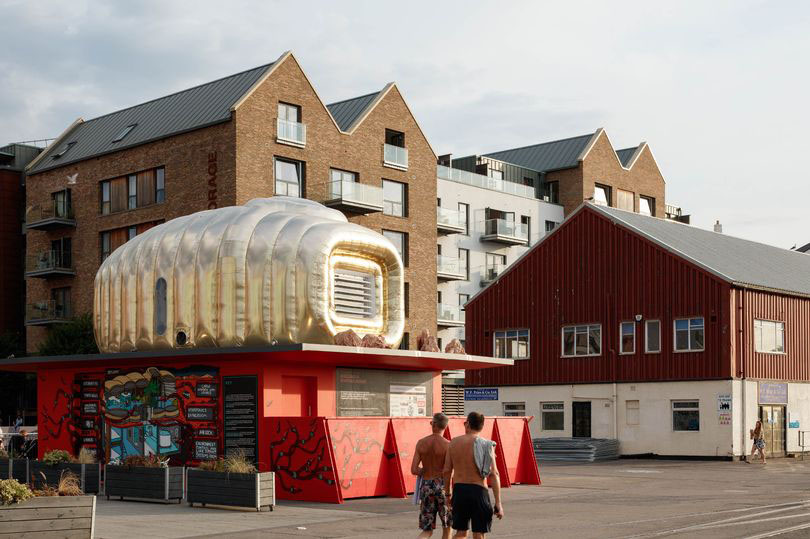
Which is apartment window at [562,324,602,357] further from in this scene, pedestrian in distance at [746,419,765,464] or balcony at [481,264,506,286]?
balcony at [481,264,506,286]

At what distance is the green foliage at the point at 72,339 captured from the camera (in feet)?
184

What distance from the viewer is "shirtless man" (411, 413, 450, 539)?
14812 millimetres

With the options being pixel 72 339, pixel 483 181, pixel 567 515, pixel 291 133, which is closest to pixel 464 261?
pixel 483 181

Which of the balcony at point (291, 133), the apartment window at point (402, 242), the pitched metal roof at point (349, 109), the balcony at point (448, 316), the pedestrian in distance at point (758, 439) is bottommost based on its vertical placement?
the pedestrian in distance at point (758, 439)

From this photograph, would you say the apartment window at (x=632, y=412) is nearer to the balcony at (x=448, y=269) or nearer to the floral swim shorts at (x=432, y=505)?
the balcony at (x=448, y=269)

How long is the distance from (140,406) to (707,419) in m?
24.0

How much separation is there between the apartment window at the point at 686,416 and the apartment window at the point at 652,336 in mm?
2353

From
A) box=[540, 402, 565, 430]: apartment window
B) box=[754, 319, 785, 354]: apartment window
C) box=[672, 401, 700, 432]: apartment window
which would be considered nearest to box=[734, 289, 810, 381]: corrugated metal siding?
box=[754, 319, 785, 354]: apartment window

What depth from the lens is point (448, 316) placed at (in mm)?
67812

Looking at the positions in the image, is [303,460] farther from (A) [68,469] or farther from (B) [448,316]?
(B) [448,316]

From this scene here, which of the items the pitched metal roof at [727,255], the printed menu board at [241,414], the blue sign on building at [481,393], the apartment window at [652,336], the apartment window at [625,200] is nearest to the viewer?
the printed menu board at [241,414]

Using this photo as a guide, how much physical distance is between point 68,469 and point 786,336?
3124 cm

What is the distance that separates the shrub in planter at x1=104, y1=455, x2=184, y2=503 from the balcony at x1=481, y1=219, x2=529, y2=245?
163 ft

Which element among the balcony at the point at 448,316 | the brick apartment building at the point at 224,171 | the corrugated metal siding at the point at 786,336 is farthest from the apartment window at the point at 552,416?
the balcony at the point at 448,316
